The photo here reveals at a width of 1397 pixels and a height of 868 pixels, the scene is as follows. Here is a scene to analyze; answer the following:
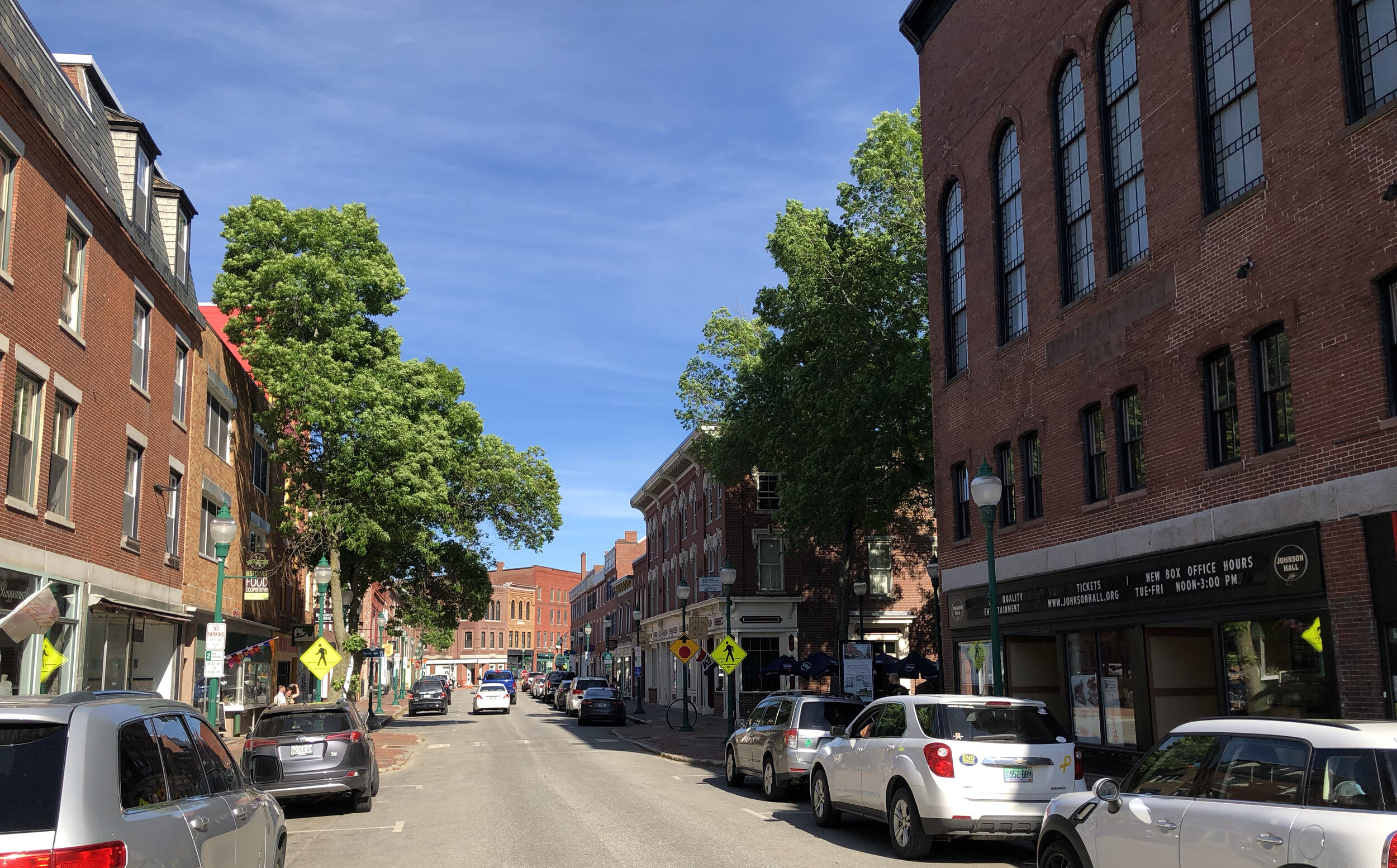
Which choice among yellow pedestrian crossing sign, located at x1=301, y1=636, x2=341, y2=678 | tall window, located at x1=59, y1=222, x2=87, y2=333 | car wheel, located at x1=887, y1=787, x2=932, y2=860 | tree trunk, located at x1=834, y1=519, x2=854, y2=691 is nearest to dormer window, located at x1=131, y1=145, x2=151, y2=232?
tall window, located at x1=59, y1=222, x2=87, y2=333

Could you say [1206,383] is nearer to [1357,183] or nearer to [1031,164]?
[1357,183]

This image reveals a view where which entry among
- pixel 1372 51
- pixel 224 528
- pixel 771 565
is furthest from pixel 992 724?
pixel 771 565

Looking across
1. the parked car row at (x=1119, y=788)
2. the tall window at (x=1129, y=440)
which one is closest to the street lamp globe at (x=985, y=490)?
the tall window at (x=1129, y=440)

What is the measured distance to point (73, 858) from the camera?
458 cm

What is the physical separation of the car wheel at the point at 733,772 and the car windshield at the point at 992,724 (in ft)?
26.7

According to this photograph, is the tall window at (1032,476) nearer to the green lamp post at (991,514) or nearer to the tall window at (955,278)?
the tall window at (955,278)

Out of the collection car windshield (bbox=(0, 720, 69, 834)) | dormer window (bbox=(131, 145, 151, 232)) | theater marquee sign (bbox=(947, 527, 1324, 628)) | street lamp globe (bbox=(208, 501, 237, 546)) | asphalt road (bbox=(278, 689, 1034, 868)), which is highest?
dormer window (bbox=(131, 145, 151, 232))

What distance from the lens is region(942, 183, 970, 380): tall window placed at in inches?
991

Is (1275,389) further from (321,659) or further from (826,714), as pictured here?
(321,659)

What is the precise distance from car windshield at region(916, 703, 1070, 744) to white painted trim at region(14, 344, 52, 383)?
13.5m

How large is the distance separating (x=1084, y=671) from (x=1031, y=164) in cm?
948

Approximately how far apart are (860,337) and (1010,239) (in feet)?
36.2

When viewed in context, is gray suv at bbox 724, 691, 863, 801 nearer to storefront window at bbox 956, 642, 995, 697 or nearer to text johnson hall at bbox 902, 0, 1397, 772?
text johnson hall at bbox 902, 0, 1397, 772

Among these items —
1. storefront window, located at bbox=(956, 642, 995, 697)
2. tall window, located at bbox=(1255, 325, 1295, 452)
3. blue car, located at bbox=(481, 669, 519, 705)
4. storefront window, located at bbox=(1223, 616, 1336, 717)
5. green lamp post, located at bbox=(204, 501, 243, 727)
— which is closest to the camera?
storefront window, located at bbox=(1223, 616, 1336, 717)
